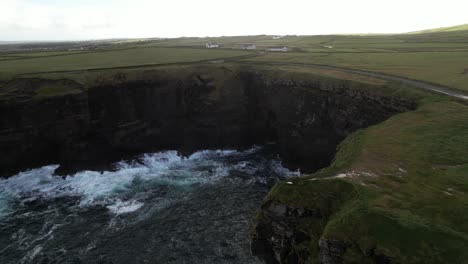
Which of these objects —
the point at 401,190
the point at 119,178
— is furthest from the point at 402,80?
the point at 119,178

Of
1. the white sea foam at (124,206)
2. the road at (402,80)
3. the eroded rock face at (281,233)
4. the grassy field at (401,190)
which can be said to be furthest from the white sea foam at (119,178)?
the eroded rock face at (281,233)

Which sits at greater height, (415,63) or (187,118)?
(415,63)

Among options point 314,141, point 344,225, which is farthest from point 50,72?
point 344,225

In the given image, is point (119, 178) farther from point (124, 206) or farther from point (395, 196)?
point (395, 196)

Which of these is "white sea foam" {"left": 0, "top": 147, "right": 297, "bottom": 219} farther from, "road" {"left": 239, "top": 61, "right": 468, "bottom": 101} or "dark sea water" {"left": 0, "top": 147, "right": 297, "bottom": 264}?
"road" {"left": 239, "top": 61, "right": 468, "bottom": 101}

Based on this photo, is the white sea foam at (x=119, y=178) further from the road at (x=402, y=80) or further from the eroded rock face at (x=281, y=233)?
the eroded rock face at (x=281, y=233)

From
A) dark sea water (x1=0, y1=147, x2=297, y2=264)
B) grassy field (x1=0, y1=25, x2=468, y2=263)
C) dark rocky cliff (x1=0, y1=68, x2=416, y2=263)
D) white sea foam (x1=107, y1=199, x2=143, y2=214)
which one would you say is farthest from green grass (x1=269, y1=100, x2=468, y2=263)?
white sea foam (x1=107, y1=199, x2=143, y2=214)
